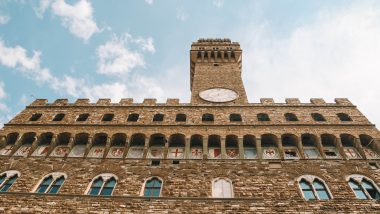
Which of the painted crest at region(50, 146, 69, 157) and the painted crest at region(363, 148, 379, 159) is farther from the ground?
the painted crest at region(363, 148, 379, 159)

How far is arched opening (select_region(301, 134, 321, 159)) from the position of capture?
12.8 metres

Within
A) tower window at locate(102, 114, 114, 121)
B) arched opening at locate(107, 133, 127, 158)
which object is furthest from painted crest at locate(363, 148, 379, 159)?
tower window at locate(102, 114, 114, 121)

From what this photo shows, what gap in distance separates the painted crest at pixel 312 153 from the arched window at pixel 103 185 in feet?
26.1

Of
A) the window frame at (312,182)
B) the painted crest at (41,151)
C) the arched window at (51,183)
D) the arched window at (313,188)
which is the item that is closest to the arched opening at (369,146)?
the window frame at (312,182)

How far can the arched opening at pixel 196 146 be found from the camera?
1300 centimetres

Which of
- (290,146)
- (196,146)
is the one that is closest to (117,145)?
(196,146)

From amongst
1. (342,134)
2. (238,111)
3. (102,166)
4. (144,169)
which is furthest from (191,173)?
(342,134)

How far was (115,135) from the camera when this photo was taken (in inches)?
539

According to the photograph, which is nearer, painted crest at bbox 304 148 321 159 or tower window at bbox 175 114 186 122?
painted crest at bbox 304 148 321 159

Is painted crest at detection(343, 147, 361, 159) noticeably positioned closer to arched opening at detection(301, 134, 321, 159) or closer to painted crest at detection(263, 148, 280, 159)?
arched opening at detection(301, 134, 321, 159)

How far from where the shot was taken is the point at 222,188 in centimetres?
1105

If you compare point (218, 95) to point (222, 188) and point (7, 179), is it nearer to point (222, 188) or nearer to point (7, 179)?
point (222, 188)

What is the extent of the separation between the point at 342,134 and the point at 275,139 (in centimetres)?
297

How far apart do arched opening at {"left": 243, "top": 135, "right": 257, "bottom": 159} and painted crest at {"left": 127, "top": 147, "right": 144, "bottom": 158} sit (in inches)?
177
